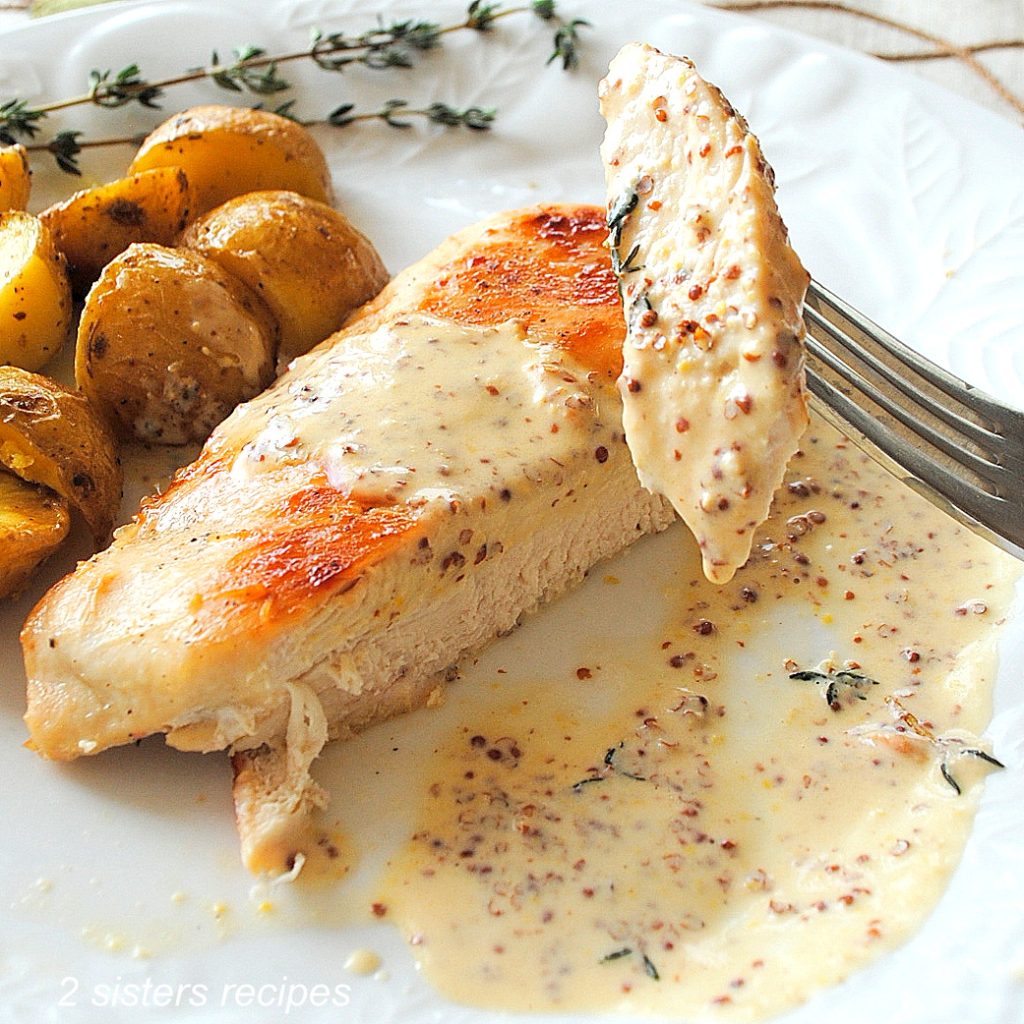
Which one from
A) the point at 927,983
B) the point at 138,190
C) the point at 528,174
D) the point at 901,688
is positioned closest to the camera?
the point at 927,983

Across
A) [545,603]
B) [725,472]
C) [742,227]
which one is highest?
[742,227]

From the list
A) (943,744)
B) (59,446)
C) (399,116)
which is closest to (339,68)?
(399,116)

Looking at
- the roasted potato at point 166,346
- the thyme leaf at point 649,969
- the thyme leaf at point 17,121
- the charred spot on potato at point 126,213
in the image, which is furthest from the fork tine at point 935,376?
the thyme leaf at point 17,121

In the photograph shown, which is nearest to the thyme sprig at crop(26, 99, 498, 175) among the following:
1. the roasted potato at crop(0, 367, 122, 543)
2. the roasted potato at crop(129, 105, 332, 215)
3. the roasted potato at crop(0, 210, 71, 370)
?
the roasted potato at crop(129, 105, 332, 215)

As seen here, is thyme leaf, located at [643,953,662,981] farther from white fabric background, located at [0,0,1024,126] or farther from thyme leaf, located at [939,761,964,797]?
white fabric background, located at [0,0,1024,126]

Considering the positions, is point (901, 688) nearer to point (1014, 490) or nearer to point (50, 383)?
point (1014, 490)

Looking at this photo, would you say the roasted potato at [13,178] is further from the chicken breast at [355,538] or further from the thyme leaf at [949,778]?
the thyme leaf at [949,778]

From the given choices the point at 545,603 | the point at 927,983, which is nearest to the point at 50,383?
the point at 545,603
